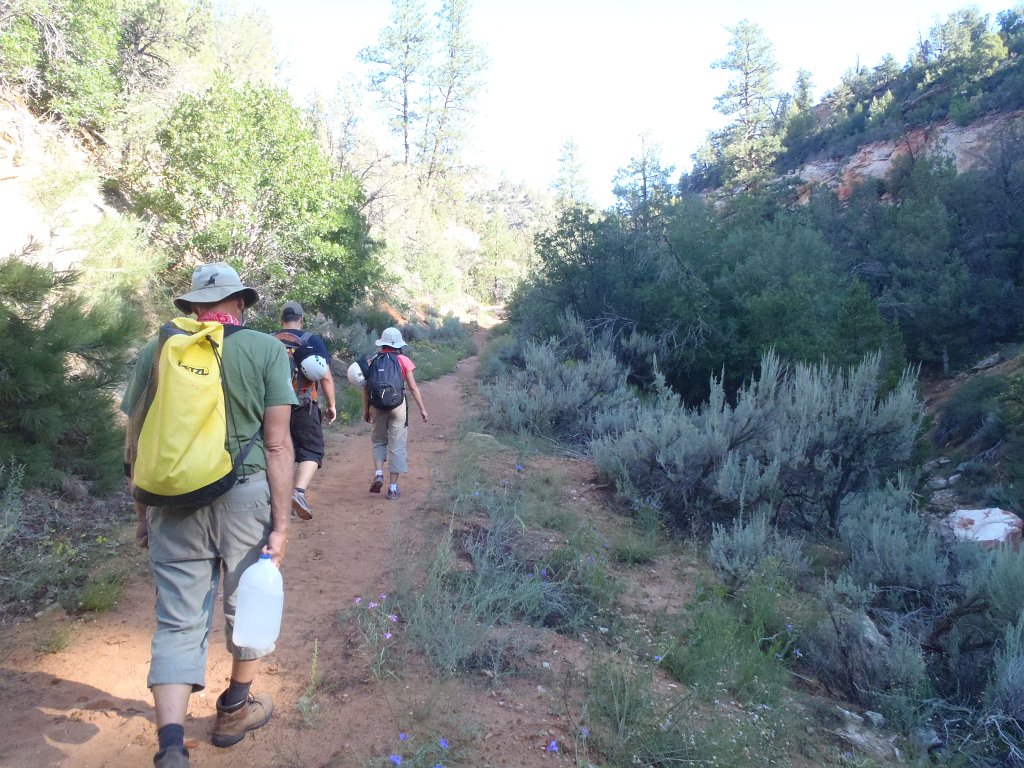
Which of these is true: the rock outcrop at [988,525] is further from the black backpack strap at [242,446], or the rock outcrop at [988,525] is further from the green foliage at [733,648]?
the black backpack strap at [242,446]

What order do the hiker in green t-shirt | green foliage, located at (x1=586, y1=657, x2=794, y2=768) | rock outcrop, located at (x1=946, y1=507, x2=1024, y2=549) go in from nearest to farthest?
the hiker in green t-shirt → green foliage, located at (x1=586, y1=657, x2=794, y2=768) → rock outcrop, located at (x1=946, y1=507, x2=1024, y2=549)

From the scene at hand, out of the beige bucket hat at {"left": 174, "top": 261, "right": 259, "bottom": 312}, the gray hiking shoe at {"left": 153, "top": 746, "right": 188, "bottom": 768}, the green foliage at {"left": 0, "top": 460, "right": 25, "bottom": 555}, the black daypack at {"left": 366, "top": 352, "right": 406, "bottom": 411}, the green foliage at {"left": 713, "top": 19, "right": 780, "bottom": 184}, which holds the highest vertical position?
the green foliage at {"left": 713, "top": 19, "right": 780, "bottom": 184}

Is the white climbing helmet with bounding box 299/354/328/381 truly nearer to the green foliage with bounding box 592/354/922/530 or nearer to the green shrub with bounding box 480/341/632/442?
the green foliage with bounding box 592/354/922/530

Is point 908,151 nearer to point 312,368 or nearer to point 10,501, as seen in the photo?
point 312,368

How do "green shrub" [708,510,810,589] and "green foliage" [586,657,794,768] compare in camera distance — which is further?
"green shrub" [708,510,810,589]

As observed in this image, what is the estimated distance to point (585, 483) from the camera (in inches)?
331

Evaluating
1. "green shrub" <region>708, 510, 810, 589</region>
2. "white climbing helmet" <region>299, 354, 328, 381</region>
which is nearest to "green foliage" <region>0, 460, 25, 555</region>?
"white climbing helmet" <region>299, 354, 328, 381</region>

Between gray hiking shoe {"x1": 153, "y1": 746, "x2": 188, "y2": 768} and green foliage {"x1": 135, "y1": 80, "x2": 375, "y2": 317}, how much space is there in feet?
36.6

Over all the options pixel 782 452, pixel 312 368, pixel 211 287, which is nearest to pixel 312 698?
pixel 211 287

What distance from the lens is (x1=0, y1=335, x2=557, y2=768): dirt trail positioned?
2.97 metres

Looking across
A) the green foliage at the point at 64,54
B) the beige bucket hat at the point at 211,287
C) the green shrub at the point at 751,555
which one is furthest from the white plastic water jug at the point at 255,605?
the green foliage at the point at 64,54

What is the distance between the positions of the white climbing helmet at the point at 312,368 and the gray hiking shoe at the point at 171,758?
3370mm

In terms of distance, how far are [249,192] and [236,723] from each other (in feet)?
36.7

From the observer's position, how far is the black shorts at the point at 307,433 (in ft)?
17.3
